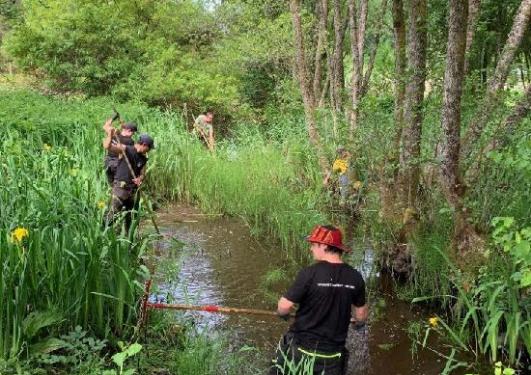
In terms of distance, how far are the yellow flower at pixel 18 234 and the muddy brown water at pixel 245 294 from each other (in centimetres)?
157

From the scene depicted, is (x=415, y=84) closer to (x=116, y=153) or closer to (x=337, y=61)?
(x=116, y=153)

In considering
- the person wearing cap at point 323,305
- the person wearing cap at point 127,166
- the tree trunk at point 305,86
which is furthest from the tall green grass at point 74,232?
the person wearing cap at point 323,305

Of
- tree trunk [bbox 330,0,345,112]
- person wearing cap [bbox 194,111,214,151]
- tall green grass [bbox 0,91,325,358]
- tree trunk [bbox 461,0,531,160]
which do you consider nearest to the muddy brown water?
tall green grass [bbox 0,91,325,358]

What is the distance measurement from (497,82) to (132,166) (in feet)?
14.4

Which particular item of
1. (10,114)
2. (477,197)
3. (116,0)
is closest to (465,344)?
(477,197)

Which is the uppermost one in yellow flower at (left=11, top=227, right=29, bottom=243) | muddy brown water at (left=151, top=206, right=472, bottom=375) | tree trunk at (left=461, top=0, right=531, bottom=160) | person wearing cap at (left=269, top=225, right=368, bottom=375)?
→ tree trunk at (left=461, top=0, right=531, bottom=160)

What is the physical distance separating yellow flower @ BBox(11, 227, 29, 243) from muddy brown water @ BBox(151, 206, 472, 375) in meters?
1.57

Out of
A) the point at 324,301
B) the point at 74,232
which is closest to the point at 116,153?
the point at 74,232

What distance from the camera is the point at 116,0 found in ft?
63.4

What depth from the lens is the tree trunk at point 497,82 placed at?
5.70 m

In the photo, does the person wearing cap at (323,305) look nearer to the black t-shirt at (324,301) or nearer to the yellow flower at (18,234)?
the black t-shirt at (324,301)

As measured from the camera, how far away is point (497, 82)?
5785 mm

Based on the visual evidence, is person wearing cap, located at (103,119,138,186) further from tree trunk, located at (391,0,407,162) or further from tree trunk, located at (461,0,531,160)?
tree trunk, located at (461,0,531,160)

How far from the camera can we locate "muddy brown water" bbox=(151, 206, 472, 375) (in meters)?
5.00
